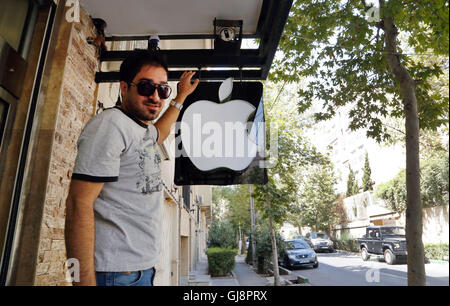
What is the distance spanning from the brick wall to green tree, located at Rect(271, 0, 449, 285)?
319 centimetres

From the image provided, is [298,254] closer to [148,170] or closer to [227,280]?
[227,280]

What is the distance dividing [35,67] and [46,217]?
0.92 metres

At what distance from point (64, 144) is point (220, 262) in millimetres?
10492

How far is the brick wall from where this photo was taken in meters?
1.53

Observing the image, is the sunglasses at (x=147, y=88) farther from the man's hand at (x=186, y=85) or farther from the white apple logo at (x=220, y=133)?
the white apple logo at (x=220, y=133)

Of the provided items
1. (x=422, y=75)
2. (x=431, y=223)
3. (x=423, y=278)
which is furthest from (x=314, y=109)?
(x=423, y=278)

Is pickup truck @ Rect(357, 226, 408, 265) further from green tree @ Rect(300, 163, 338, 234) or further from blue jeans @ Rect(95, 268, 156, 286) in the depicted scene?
blue jeans @ Rect(95, 268, 156, 286)

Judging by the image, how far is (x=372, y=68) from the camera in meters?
4.05

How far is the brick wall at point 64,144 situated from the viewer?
1533 millimetres

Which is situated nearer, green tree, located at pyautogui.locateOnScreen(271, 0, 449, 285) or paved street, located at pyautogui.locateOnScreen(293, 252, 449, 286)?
green tree, located at pyautogui.locateOnScreen(271, 0, 449, 285)

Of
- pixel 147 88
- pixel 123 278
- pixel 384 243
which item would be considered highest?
pixel 147 88

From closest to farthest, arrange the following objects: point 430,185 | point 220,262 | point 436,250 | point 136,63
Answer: point 136,63
point 430,185
point 436,250
point 220,262

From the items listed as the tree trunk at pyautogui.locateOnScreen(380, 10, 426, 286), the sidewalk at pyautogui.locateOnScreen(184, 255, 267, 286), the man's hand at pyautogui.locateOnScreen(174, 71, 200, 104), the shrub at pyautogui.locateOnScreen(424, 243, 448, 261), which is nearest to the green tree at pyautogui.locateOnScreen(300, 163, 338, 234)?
the sidewalk at pyautogui.locateOnScreen(184, 255, 267, 286)

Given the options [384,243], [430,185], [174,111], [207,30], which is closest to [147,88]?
[174,111]
